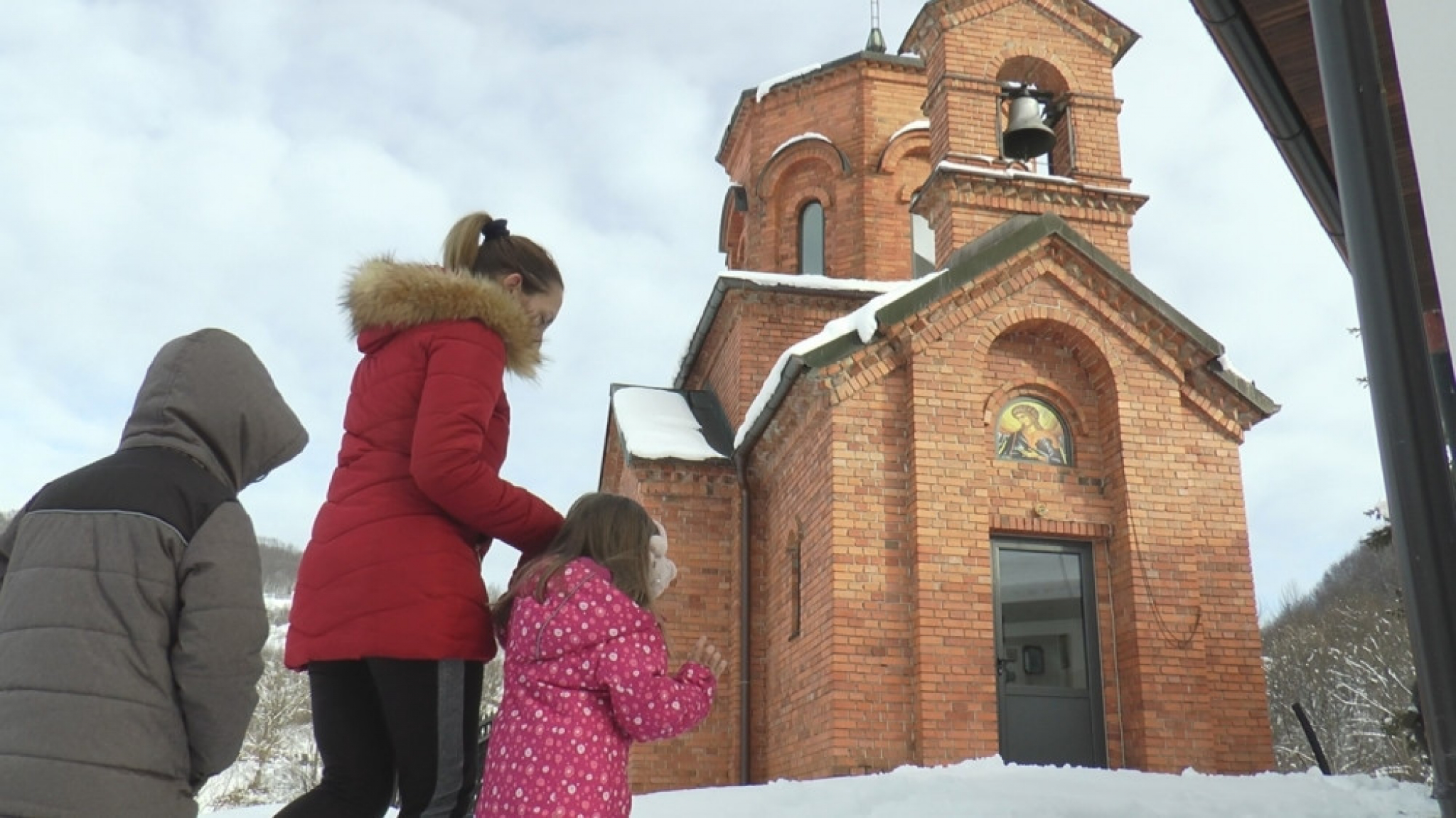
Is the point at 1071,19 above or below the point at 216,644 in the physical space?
above

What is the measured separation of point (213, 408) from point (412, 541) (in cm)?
55

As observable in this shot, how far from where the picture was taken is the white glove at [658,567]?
3080 millimetres

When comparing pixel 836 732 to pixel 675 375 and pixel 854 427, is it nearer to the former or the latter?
pixel 854 427

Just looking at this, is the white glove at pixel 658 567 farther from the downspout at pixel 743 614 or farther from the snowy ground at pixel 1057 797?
the downspout at pixel 743 614

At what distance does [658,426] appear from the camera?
1357 cm

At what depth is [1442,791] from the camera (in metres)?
2.66

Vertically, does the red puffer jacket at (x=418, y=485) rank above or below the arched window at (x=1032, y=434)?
below

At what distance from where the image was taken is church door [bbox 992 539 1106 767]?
9.54m

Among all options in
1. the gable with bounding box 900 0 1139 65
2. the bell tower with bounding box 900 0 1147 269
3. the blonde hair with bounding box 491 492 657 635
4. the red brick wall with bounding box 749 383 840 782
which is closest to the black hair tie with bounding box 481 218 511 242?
the blonde hair with bounding box 491 492 657 635

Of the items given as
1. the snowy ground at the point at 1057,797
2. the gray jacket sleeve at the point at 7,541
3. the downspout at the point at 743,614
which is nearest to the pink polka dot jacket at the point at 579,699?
the gray jacket sleeve at the point at 7,541

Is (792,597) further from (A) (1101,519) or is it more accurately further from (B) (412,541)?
(B) (412,541)

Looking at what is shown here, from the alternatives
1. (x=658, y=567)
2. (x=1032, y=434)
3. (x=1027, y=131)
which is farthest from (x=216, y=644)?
(x=1027, y=131)

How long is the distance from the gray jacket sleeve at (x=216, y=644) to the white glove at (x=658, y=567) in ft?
3.00

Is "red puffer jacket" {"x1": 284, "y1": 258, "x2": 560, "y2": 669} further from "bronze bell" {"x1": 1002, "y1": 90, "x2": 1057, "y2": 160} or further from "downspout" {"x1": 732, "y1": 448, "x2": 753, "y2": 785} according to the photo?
"bronze bell" {"x1": 1002, "y1": 90, "x2": 1057, "y2": 160}
